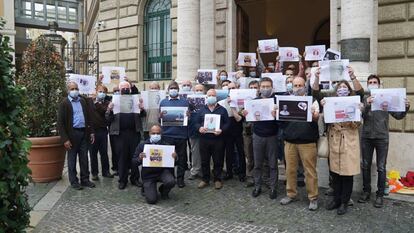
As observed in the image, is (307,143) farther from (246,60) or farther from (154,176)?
(246,60)

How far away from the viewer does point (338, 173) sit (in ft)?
20.6

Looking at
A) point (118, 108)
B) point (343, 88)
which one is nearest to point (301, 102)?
point (343, 88)

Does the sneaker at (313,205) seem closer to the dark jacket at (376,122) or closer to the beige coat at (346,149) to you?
the beige coat at (346,149)

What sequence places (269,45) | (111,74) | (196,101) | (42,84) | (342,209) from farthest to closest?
(111,74) < (269,45) < (42,84) < (196,101) < (342,209)

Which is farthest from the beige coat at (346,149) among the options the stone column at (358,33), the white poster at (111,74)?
the white poster at (111,74)

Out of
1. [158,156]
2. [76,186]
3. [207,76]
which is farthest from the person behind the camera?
[207,76]

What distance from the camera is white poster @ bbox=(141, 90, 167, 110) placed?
836 centimetres

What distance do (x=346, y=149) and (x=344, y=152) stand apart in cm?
5

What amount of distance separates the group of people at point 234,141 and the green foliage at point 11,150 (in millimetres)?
3576

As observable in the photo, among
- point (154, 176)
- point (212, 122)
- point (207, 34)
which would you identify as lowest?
point (154, 176)

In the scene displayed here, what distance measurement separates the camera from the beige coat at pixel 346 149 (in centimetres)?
618

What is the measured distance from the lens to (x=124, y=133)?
8062mm

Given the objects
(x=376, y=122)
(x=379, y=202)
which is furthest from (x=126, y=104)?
(x=379, y=202)

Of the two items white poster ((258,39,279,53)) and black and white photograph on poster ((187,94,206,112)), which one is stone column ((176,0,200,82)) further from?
black and white photograph on poster ((187,94,206,112))
